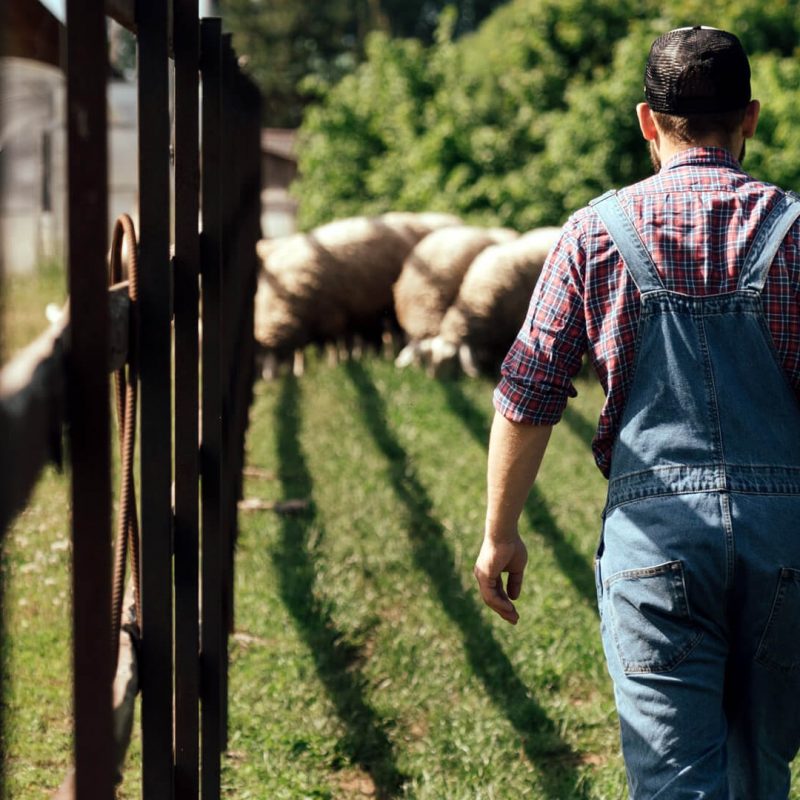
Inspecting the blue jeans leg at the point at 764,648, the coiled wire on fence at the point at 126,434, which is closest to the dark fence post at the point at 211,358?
the coiled wire on fence at the point at 126,434

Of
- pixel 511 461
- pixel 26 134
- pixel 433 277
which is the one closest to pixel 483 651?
pixel 511 461

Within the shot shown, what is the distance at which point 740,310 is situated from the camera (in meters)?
2.20

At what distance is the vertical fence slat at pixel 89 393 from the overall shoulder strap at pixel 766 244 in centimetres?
121

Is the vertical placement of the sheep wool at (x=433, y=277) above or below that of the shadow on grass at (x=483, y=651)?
above

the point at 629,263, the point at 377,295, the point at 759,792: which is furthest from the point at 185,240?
the point at 377,295

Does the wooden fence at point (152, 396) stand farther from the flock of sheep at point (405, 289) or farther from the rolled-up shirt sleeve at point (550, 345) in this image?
the flock of sheep at point (405, 289)

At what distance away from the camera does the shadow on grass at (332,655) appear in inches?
143

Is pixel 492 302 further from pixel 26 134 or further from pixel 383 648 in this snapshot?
pixel 26 134

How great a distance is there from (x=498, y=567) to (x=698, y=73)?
1002 mm

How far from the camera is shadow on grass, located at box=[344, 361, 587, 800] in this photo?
3.61 meters

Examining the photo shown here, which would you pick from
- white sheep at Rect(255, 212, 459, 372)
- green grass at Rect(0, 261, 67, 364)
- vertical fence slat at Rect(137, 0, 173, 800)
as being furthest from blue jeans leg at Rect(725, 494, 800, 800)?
white sheep at Rect(255, 212, 459, 372)

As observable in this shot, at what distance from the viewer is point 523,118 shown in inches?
553

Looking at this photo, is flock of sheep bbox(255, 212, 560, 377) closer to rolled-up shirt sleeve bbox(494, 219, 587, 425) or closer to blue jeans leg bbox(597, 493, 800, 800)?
rolled-up shirt sleeve bbox(494, 219, 587, 425)

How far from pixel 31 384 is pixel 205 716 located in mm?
1842
